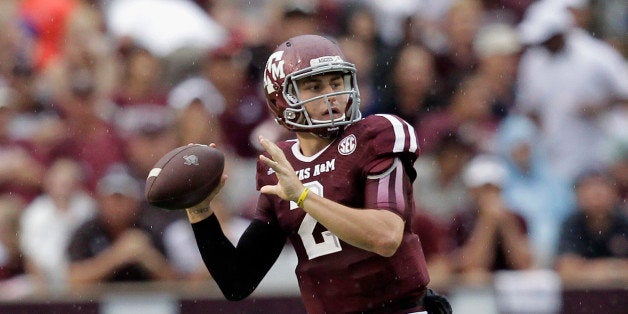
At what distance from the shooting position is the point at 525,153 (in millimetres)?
7617

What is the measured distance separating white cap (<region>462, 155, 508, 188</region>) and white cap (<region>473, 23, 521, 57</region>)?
0.91m

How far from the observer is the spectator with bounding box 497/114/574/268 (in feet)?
24.3

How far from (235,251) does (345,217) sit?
29.6 inches

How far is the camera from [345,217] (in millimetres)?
3957

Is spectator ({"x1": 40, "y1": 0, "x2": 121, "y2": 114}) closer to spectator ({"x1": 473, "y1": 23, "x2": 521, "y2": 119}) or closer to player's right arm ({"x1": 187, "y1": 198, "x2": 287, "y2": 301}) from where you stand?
spectator ({"x1": 473, "y1": 23, "x2": 521, "y2": 119})

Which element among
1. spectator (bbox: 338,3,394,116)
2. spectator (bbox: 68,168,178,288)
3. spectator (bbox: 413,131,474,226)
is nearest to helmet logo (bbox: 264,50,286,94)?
spectator (bbox: 68,168,178,288)

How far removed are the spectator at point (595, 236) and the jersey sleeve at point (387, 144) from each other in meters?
2.98

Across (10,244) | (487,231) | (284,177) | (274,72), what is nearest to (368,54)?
(487,231)

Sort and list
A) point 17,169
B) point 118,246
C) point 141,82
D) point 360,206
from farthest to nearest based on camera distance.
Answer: point 141,82
point 17,169
point 118,246
point 360,206

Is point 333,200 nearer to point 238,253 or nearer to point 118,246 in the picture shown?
point 238,253

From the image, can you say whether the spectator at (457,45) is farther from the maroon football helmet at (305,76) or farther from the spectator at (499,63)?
the maroon football helmet at (305,76)

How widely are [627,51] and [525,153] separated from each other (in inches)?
48.0

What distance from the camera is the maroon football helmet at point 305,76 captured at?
4348 millimetres

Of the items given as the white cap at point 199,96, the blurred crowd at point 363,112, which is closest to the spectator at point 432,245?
the blurred crowd at point 363,112
